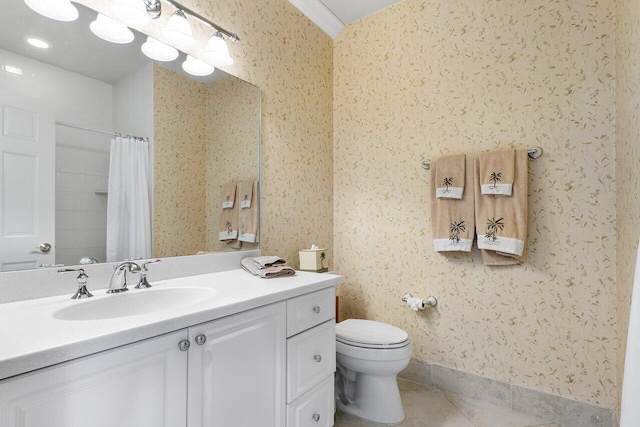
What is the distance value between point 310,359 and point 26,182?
1234mm

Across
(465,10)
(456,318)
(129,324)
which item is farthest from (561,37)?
(129,324)

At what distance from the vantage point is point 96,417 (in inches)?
29.0

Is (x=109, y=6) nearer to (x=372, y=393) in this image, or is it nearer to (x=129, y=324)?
(x=129, y=324)

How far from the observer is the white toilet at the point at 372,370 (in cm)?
167

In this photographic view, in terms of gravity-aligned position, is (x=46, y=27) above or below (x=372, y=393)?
above

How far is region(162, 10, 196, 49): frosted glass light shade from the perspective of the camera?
4.68 feet

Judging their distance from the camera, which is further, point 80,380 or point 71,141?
point 71,141

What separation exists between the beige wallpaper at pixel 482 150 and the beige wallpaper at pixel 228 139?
883 millimetres

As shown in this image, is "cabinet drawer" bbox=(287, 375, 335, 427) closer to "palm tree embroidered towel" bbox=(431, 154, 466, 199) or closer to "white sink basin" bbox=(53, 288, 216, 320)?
"white sink basin" bbox=(53, 288, 216, 320)

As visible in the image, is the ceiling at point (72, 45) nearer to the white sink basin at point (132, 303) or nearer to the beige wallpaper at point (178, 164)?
the beige wallpaper at point (178, 164)

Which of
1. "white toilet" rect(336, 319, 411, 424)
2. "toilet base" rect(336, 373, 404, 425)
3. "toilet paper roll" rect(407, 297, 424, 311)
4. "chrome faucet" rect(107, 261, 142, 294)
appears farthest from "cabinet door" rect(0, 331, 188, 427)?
"toilet paper roll" rect(407, 297, 424, 311)

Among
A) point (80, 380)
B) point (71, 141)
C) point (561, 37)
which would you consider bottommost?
point (80, 380)

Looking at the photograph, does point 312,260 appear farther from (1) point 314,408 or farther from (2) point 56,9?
(2) point 56,9

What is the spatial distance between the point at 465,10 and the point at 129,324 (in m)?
2.41
